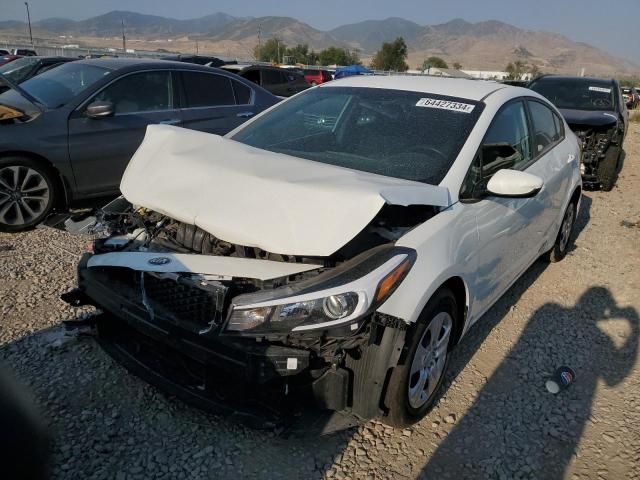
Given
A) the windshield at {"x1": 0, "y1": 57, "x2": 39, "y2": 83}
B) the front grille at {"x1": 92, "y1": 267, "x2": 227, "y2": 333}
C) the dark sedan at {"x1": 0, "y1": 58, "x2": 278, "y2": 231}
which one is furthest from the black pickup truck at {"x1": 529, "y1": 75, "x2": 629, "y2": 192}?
the windshield at {"x1": 0, "y1": 57, "x2": 39, "y2": 83}

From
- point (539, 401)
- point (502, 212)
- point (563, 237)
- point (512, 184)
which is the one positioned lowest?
point (539, 401)

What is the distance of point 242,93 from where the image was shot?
6.67 metres

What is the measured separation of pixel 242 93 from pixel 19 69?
19.4 ft

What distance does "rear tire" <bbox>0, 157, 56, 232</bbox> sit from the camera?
15.7 ft

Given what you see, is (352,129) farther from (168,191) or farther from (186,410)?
(186,410)

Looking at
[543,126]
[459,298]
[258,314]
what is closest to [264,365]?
[258,314]

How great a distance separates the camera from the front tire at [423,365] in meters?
2.37

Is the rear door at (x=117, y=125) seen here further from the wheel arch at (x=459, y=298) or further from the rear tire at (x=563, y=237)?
the rear tire at (x=563, y=237)

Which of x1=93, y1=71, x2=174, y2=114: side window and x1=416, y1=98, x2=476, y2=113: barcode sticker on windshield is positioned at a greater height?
x1=416, y1=98, x2=476, y2=113: barcode sticker on windshield

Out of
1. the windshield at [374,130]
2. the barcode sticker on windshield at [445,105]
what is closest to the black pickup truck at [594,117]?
the barcode sticker on windshield at [445,105]

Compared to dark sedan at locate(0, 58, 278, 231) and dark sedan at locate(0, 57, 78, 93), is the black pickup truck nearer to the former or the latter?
dark sedan at locate(0, 58, 278, 231)

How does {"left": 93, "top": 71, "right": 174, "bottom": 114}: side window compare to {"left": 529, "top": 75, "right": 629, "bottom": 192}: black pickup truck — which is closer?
{"left": 93, "top": 71, "right": 174, "bottom": 114}: side window

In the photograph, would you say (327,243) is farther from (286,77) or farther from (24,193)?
(286,77)

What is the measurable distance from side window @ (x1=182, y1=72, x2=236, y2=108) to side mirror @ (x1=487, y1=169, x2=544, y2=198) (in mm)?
4262
